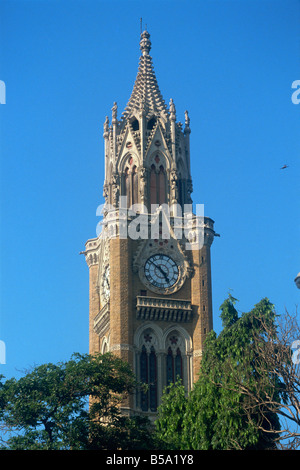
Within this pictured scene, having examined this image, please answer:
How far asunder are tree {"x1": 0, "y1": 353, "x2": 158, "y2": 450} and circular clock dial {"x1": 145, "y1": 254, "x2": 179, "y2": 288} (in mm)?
20652

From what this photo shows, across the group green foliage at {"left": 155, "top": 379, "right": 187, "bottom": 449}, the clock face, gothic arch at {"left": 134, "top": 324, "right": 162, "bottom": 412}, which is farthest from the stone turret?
green foliage at {"left": 155, "top": 379, "right": 187, "bottom": 449}

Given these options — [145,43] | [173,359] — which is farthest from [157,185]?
[145,43]

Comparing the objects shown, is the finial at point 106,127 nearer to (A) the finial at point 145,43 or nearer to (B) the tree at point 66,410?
(A) the finial at point 145,43

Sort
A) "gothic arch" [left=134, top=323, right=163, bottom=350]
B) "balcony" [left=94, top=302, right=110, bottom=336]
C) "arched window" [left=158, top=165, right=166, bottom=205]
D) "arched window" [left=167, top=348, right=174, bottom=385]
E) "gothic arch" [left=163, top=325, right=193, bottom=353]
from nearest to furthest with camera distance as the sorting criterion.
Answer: "gothic arch" [left=134, top=323, right=163, bottom=350], "arched window" [left=167, top=348, right=174, bottom=385], "gothic arch" [left=163, top=325, right=193, bottom=353], "balcony" [left=94, top=302, right=110, bottom=336], "arched window" [left=158, top=165, right=166, bottom=205]

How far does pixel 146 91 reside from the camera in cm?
10525

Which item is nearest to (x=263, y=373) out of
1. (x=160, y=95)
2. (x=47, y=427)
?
(x=47, y=427)

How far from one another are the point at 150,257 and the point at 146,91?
17564mm

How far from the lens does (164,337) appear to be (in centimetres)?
9375

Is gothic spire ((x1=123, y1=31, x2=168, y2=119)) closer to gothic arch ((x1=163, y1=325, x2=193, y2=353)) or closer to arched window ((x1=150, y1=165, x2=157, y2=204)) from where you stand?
arched window ((x1=150, y1=165, x2=157, y2=204))

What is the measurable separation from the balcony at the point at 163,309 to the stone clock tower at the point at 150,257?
8 cm

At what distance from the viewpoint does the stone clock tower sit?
305ft

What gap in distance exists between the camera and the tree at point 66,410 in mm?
69562
